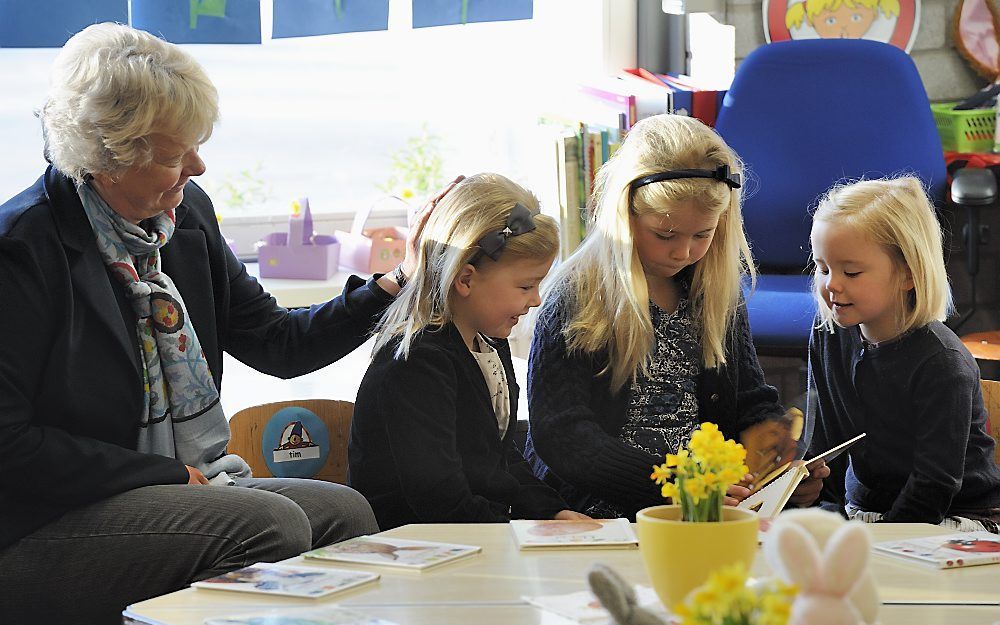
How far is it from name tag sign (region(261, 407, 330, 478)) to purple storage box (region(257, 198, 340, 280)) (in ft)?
2.86

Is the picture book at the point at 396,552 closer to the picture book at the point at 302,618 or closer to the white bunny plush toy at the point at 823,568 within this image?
the picture book at the point at 302,618

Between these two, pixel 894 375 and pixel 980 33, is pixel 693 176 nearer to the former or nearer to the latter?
pixel 894 375

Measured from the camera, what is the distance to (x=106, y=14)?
2557 millimetres

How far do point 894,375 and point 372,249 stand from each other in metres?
1.38

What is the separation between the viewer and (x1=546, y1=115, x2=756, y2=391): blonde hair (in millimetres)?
1959

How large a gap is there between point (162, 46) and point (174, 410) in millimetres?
511

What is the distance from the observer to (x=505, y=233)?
1.86 meters

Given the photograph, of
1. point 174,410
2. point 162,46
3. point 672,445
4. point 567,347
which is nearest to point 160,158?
point 162,46

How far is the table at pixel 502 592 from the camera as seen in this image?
1.05m

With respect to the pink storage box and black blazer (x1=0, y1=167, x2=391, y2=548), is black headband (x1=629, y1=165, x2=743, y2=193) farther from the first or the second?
the pink storage box

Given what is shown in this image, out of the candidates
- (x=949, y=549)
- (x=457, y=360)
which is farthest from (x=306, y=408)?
(x=949, y=549)

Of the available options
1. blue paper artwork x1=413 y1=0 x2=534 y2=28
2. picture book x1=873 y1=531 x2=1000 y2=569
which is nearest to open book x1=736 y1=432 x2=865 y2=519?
picture book x1=873 y1=531 x2=1000 y2=569

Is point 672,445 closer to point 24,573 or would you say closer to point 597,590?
point 24,573

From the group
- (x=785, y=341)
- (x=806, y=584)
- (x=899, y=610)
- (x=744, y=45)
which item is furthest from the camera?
(x=744, y=45)
